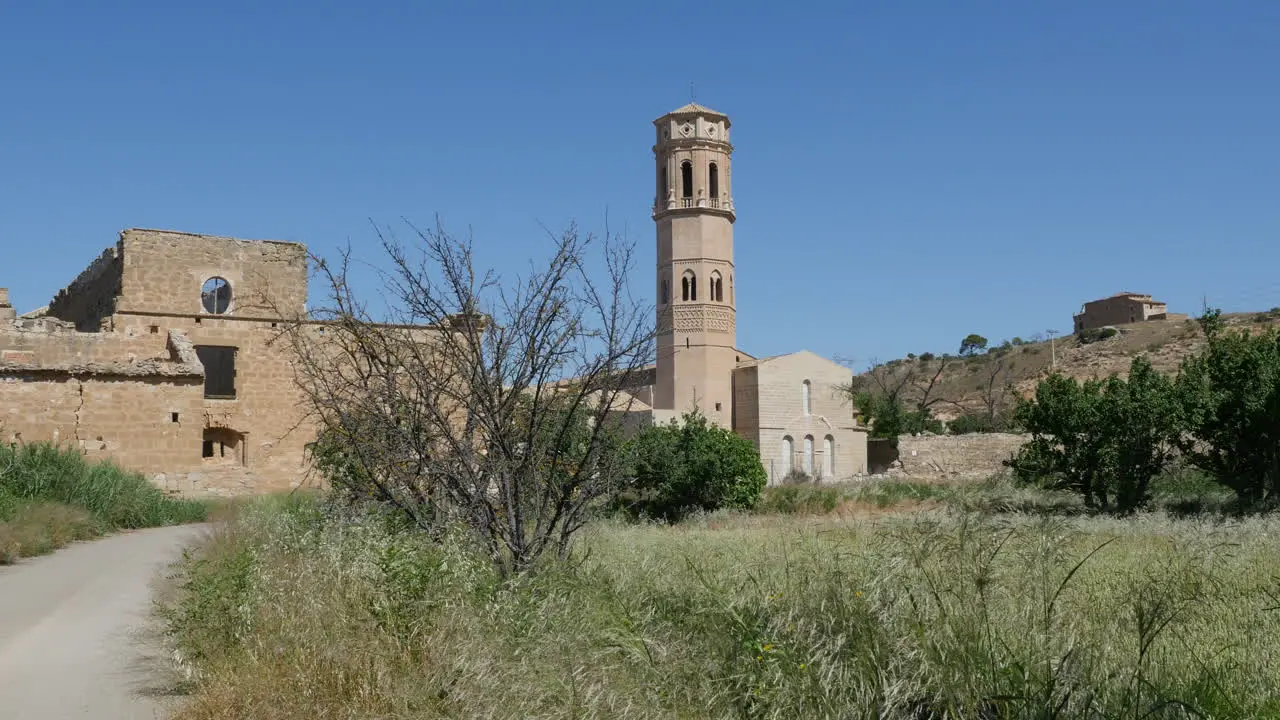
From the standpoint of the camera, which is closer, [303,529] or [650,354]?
[650,354]

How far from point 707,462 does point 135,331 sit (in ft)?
44.7

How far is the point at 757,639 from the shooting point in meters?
5.13

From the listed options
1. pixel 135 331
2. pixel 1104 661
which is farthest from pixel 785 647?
pixel 135 331

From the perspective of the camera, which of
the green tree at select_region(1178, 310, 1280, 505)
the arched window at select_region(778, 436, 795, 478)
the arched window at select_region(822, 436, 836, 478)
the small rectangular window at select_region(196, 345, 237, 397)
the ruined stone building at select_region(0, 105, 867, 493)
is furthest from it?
the arched window at select_region(822, 436, 836, 478)

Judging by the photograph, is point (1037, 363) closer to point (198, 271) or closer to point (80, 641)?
point (198, 271)

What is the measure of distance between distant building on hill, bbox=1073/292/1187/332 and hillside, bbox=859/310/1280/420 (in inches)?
222

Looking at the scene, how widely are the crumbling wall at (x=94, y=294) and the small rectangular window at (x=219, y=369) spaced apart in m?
2.58

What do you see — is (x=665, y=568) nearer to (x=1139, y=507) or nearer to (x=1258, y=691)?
(x=1258, y=691)

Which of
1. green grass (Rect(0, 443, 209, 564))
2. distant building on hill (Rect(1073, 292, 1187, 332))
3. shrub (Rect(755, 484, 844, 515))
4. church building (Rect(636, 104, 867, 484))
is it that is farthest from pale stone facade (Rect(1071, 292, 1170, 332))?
green grass (Rect(0, 443, 209, 564))

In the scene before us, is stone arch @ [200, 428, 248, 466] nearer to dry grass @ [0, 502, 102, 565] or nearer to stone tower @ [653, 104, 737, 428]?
dry grass @ [0, 502, 102, 565]

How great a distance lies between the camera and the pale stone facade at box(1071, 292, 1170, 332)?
78.3 meters

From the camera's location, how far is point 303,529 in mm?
9906

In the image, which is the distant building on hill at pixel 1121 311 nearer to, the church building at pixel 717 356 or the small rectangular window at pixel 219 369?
the church building at pixel 717 356

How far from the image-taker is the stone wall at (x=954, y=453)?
125 feet
